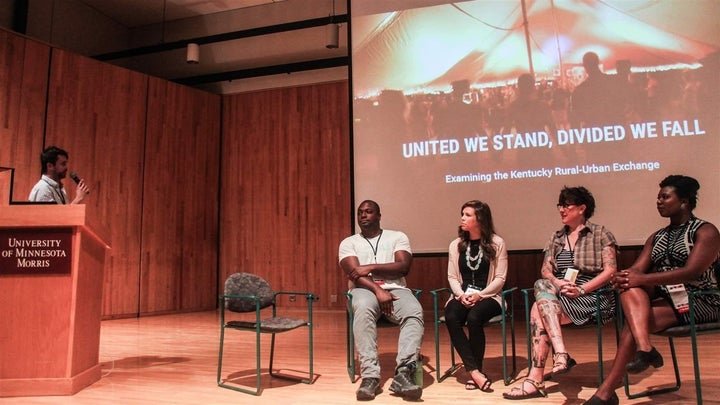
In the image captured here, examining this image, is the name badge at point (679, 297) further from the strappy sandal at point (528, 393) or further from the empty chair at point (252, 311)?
the empty chair at point (252, 311)

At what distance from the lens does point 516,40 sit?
15.2 feet

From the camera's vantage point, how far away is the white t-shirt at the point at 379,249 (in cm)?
350

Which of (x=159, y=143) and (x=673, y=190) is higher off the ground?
(x=159, y=143)

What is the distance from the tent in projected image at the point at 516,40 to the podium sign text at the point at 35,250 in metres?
2.81

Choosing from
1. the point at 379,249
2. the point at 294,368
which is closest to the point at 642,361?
the point at 379,249

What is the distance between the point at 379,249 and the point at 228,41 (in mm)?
6158

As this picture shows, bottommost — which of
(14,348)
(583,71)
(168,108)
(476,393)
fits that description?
(476,393)

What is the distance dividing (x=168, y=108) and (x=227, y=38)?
142 cm

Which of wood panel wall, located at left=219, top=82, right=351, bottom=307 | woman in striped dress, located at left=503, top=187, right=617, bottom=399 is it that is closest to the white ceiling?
wood panel wall, located at left=219, top=82, right=351, bottom=307

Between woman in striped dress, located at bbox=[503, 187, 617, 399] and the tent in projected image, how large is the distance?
1.65 metres

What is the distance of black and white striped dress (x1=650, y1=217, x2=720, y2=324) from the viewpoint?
255 cm

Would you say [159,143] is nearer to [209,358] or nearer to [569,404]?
[209,358]

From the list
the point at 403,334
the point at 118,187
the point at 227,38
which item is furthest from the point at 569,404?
the point at 227,38

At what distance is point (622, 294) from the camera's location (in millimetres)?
2604
